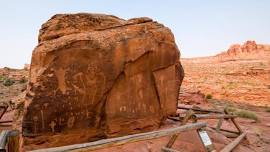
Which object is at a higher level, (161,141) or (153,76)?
(153,76)

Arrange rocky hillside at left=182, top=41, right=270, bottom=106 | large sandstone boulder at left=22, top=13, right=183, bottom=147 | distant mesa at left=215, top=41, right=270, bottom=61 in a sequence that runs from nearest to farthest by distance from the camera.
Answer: large sandstone boulder at left=22, top=13, right=183, bottom=147 < rocky hillside at left=182, top=41, right=270, bottom=106 < distant mesa at left=215, top=41, right=270, bottom=61

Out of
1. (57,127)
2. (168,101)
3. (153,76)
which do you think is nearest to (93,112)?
(57,127)

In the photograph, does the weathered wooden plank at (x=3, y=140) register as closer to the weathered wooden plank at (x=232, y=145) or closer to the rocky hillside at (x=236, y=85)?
the weathered wooden plank at (x=232, y=145)

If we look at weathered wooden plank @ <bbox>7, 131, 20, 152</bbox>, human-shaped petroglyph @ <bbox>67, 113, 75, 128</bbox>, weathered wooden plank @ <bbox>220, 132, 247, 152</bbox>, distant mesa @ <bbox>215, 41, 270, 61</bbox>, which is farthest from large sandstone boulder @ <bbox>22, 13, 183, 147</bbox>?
distant mesa @ <bbox>215, 41, 270, 61</bbox>

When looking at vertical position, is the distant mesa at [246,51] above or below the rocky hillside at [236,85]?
above

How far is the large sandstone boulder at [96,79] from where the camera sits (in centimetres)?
614

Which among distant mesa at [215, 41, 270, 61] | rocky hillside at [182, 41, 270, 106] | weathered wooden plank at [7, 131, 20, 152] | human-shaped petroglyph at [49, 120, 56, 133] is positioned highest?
distant mesa at [215, 41, 270, 61]

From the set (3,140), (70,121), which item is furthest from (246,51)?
(3,140)

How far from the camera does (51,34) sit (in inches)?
266

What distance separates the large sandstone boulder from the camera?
6.14 meters

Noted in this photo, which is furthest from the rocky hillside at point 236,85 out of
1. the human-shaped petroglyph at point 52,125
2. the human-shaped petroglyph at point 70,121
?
the human-shaped petroglyph at point 52,125

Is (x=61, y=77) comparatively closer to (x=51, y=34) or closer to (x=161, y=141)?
(x=51, y=34)

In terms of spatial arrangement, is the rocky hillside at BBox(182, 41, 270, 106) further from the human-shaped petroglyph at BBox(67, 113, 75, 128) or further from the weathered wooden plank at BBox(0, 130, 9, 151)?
the weathered wooden plank at BBox(0, 130, 9, 151)

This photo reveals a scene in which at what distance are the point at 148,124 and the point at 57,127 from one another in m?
2.33
